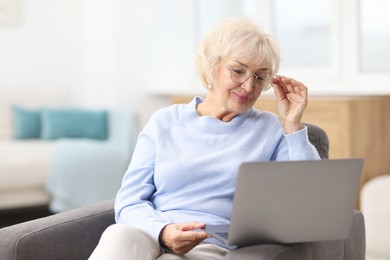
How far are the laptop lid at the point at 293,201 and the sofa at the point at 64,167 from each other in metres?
3.37

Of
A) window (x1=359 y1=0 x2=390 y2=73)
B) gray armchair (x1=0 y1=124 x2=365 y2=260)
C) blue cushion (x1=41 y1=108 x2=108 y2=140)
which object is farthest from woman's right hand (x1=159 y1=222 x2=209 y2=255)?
blue cushion (x1=41 y1=108 x2=108 y2=140)

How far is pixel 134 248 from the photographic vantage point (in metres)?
2.13

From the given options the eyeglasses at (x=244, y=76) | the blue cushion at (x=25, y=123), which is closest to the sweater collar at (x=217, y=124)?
the eyeglasses at (x=244, y=76)

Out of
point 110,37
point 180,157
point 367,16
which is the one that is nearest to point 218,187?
point 180,157

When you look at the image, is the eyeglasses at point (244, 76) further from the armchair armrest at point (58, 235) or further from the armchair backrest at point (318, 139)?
the armchair armrest at point (58, 235)

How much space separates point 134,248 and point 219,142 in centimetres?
45

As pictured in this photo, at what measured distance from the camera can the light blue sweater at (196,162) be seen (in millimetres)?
2359

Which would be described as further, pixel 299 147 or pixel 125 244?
pixel 299 147

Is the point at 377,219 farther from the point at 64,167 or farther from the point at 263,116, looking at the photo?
the point at 64,167

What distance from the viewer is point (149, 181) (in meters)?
2.44

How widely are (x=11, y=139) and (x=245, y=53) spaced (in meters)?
3.68

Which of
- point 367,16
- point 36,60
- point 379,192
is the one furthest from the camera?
point 36,60

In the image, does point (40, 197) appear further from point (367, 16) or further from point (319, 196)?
point (319, 196)

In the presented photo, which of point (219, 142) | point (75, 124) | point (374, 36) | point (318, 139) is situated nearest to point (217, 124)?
point (219, 142)
